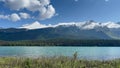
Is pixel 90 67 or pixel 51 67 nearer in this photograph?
pixel 51 67

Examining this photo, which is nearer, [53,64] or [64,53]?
[53,64]

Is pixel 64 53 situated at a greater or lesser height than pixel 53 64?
lesser

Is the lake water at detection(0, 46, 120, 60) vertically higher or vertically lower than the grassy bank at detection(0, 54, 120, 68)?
lower

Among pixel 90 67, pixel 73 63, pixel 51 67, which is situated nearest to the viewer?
pixel 73 63

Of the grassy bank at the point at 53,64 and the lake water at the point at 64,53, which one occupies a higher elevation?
the grassy bank at the point at 53,64

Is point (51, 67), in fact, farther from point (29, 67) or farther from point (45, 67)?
point (29, 67)

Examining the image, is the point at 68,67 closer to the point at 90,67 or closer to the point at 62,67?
the point at 62,67

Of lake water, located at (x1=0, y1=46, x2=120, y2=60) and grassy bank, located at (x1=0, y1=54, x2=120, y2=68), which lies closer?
grassy bank, located at (x1=0, y1=54, x2=120, y2=68)

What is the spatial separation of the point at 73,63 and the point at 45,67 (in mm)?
3662

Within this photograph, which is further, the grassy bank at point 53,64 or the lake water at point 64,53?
the lake water at point 64,53

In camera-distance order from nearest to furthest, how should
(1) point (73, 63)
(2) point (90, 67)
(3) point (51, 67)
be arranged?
(1) point (73, 63)
(3) point (51, 67)
(2) point (90, 67)

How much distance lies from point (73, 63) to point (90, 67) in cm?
678

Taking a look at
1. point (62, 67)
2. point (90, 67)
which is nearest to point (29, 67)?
point (62, 67)

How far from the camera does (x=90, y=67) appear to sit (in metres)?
20.4
